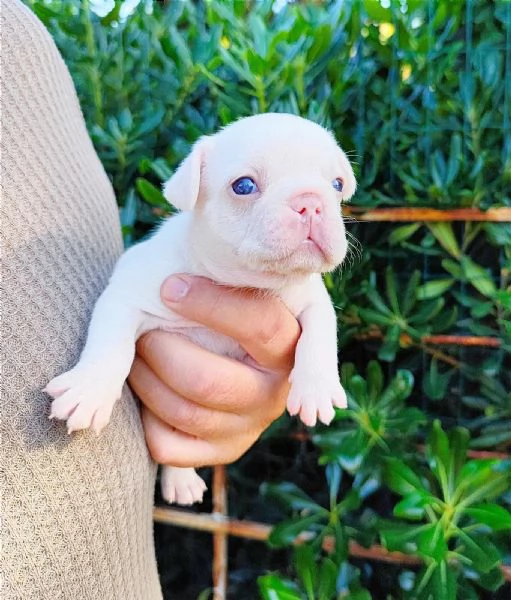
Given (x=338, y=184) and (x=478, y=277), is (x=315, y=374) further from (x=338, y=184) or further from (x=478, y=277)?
(x=478, y=277)

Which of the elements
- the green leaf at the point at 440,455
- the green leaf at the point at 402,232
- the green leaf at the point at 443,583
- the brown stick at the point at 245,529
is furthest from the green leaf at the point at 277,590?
the green leaf at the point at 402,232

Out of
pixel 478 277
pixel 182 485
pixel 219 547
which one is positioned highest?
pixel 478 277

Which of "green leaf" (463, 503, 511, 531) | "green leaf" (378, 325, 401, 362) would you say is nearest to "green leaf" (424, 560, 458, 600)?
"green leaf" (463, 503, 511, 531)

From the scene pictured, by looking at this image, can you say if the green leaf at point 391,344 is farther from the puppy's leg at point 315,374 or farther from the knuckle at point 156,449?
the knuckle at point 156,449

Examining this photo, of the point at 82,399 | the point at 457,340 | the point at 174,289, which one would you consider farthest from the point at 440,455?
the point at 82,399

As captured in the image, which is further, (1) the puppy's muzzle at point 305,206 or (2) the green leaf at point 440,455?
(2) the green leaf at point 440,455

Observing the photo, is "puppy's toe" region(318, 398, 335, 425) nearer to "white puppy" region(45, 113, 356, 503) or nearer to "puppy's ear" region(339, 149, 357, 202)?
"white puppy" region(45, 113, 356, 503)

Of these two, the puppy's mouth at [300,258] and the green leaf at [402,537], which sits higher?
the puppy's mouth at [300,258]
